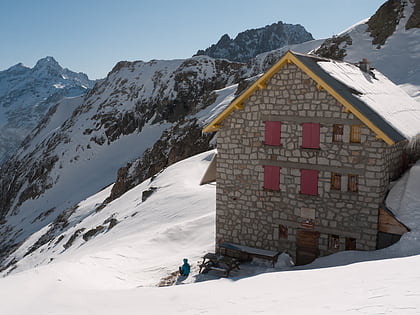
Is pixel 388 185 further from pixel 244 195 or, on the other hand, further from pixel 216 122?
pixel 216 122

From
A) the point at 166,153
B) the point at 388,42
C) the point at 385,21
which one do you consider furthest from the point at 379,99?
the point at 385,21

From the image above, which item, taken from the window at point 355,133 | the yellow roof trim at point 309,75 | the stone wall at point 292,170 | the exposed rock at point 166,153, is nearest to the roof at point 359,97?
the yellow roof trim at point 309,75

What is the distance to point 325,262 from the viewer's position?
14719mm

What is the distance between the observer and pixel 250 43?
15200cm

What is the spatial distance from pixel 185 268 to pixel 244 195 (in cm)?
387

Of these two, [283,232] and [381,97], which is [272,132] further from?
[381,97]

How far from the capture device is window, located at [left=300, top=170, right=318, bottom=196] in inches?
604

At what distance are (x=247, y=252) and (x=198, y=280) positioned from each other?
7.71ft

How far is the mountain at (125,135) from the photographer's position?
159 ft

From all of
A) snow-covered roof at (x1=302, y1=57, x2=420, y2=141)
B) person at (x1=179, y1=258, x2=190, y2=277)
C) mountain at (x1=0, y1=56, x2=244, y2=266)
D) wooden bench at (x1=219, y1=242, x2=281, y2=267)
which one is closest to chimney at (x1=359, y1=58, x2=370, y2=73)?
snow-covered roof at (x1=302, y1=57, x2=420, y2=141)

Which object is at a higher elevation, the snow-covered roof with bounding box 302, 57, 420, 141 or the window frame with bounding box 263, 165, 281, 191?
the snow-covered roof with bounding box 302, 57, 420, 141

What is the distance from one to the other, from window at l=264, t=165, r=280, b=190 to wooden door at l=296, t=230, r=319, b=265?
6.73 feet

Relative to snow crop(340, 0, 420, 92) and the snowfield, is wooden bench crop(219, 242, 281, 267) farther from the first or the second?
snow crop(340, 0, 420, 92)

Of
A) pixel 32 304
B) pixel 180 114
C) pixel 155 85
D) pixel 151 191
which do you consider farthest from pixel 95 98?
pixel 32 304
